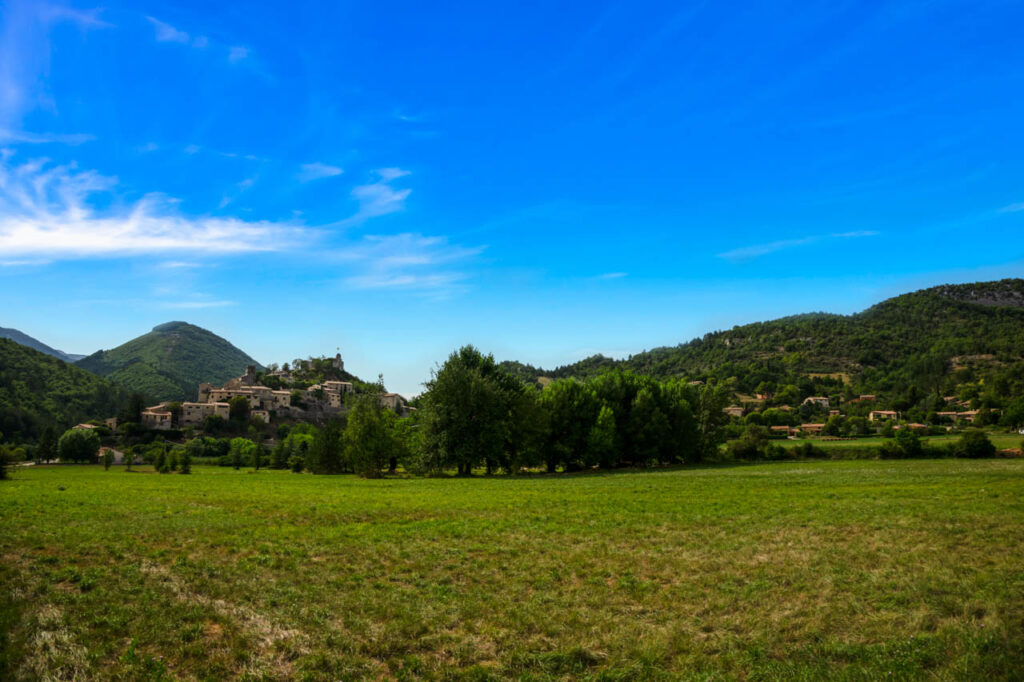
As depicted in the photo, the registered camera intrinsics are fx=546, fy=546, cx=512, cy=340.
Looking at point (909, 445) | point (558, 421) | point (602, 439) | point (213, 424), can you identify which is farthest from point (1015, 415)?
point (213, 424)

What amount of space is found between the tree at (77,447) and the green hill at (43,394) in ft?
116

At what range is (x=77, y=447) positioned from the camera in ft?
351

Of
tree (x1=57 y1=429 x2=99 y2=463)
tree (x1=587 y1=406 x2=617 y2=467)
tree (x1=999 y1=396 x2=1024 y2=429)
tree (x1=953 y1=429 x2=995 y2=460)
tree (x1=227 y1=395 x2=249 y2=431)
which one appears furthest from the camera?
tree (x1=227 y1=395 x2=249 y2=431)

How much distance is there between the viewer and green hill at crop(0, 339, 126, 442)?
13400cm

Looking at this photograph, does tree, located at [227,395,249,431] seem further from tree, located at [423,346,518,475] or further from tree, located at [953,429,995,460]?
tree, located at [953,429,995,460]

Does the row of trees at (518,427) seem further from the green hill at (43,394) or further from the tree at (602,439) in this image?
the green hill at (43,394)

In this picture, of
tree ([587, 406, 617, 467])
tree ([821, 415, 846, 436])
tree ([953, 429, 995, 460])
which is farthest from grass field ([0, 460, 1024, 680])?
tree ([821, 415, 846, 436])

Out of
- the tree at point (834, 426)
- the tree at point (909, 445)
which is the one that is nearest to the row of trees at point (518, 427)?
the tree at point (909, 445)

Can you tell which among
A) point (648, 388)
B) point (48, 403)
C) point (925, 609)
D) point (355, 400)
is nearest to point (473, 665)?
point (925, 609)

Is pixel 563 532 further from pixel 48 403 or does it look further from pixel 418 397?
→ pixel 48 403

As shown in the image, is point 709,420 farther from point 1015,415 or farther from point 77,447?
point 77,447

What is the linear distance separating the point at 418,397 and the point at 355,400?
444 inches

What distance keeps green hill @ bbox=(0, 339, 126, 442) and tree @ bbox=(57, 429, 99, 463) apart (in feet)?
116

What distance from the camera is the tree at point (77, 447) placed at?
348ft
